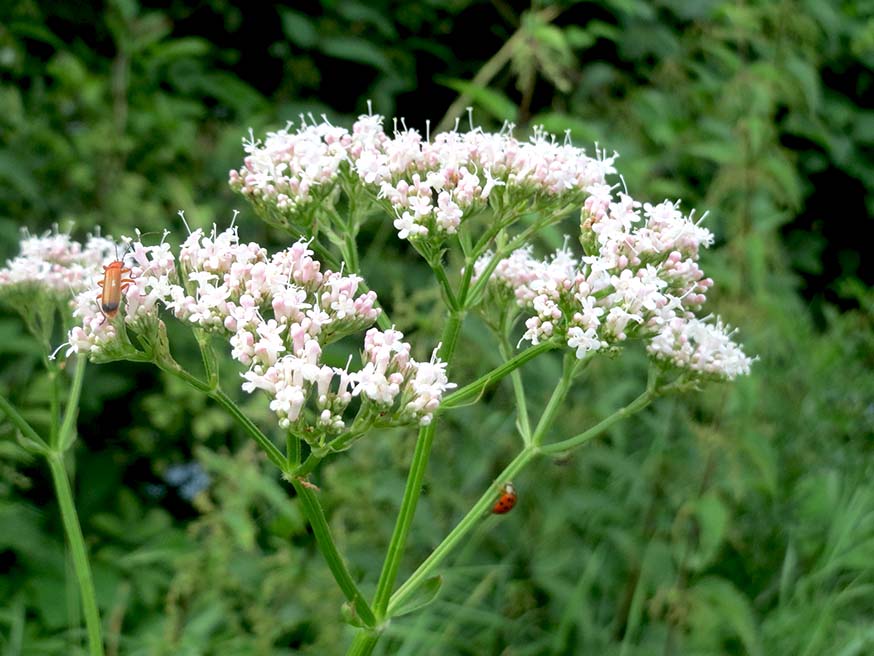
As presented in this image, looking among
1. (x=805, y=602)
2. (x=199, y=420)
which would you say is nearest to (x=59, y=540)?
(x=199, y=420)

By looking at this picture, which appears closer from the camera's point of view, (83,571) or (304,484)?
(304,484)

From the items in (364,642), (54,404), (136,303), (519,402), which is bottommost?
(364,642)

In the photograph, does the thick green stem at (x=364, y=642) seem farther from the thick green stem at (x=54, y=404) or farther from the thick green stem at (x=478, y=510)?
the thick green stem at (x=54, y=404)

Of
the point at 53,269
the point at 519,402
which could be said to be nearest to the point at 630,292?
the point at 519,402

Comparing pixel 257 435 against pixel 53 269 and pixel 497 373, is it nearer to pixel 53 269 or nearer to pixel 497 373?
pixel 497 373

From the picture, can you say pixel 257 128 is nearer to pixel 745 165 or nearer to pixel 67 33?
pixel 67 33

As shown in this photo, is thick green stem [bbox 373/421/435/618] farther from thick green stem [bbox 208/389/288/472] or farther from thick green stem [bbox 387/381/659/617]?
thick green stem [bbox 208/389/288/472]
